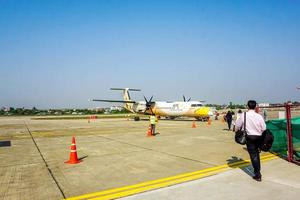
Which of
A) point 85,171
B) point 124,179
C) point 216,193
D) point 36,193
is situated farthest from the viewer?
point 85,171

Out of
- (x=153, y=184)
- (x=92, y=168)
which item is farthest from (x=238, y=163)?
(x=92, y=168)

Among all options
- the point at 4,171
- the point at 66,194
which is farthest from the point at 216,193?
the point at 4,171

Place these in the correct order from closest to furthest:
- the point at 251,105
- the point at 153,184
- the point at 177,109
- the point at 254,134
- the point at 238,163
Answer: the point at 153,184 → the point at 254,134 → the point at 251,105 → the point at 238,163 → the point at 177,109

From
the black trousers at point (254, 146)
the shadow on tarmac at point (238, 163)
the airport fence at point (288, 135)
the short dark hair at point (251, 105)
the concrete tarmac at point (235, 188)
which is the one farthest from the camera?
the airport fence at point (288, 135)

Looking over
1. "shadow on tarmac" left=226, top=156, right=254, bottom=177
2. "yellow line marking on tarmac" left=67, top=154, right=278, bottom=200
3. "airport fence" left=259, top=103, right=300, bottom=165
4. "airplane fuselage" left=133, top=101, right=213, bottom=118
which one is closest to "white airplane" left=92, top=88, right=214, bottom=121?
"airplane fuselage" left=133, top=101, right=213, bottom=118

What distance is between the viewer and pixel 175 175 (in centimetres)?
627

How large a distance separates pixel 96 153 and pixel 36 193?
468 centimetres

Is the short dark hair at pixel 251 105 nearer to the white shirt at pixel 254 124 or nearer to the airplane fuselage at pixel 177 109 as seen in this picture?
the white shirt at pixel 254 124

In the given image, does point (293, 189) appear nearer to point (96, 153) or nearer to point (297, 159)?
point (297, 159)

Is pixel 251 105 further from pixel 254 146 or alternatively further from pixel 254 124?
pixel 254 146

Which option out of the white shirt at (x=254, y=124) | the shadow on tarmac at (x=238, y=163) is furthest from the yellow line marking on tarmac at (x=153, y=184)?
the white shirt at (x=254, y=124)

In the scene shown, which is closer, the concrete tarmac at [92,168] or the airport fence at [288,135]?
the concrete tarmac at [92,168]

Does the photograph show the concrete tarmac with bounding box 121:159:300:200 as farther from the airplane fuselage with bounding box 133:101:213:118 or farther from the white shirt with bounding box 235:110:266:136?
the airplane fuselage with bounding box 133:101:213:118

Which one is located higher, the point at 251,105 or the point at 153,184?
the point at 251,105
